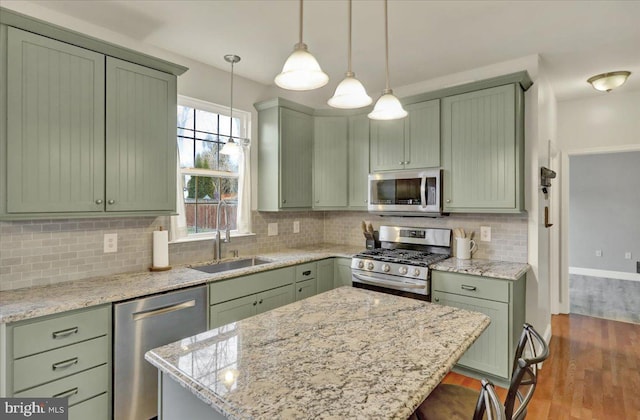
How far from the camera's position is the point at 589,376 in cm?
281

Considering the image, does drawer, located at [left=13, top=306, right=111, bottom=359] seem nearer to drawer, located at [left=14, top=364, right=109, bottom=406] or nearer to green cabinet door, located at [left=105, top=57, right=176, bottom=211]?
drawer, located at [left=14, top=364, right=109, bottom=406]

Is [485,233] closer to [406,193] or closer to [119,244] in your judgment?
[406,193]

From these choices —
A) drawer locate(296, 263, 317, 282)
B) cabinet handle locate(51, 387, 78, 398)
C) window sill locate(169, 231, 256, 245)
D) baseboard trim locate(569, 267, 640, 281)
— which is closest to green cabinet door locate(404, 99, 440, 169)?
drawer locate(296, 263, 317, 282)

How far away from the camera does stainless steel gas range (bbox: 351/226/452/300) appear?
2.85 m

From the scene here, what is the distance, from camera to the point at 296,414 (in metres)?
0.85

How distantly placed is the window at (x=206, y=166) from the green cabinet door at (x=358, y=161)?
45.6 inches

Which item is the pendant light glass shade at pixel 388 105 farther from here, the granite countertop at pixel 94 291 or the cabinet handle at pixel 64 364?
the cabinet handle at pixel 64 364

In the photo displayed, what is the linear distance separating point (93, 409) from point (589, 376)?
3587 mm

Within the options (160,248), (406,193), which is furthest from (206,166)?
(406,193)

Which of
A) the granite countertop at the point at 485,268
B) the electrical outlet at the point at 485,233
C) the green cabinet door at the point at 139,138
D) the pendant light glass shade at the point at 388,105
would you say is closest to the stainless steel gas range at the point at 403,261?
the granite countertop at the point at 485,268

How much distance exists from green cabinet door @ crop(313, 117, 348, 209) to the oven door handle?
0.89 metres

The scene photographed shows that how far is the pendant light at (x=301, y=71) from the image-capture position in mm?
1374

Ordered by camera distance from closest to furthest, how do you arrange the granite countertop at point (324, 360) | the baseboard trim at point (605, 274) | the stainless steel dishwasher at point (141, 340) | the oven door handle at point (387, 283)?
the granite countertop at point (324, 360) → the stainless steel dishwasher at point (141, 340) → the oven door handle at point (387, 283) → the baseboard trim at point (605, 274)

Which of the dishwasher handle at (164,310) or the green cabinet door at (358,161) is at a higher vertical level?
the green cabinet door at (358,161)
